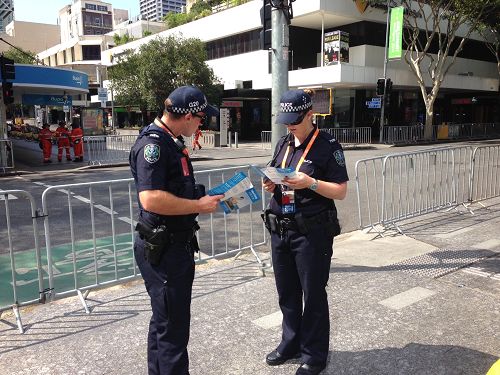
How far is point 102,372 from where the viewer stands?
3301mm

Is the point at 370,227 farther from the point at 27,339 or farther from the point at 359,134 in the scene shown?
the point at 359,134

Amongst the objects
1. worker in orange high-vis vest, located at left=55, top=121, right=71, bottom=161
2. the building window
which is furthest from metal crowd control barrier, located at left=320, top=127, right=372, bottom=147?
the building window

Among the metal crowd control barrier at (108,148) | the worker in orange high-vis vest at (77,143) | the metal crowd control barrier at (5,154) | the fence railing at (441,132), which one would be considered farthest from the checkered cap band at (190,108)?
the fence railing at (441,132)

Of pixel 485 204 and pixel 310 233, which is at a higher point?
pixel 310 233

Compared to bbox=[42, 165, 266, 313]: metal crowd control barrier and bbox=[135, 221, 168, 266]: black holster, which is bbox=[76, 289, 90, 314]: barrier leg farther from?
bbox=[135, 221, 168, 266]: black holster

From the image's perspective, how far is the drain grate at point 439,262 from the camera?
5.28m

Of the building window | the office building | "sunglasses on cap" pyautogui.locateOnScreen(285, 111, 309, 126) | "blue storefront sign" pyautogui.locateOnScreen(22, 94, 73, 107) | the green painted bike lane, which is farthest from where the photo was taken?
the building window

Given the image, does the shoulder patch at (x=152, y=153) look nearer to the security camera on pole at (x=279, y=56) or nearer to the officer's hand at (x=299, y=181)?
the officer's hand at (x=299, y=181)

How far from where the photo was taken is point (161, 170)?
2.57m

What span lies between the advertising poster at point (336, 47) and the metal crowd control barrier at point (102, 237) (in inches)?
861

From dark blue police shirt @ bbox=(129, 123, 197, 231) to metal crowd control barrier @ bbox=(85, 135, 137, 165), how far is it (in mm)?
17058

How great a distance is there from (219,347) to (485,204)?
7269 millimetres

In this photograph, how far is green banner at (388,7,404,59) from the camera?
27.0 meters

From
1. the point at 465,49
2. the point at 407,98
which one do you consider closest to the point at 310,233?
the point at 407,98
